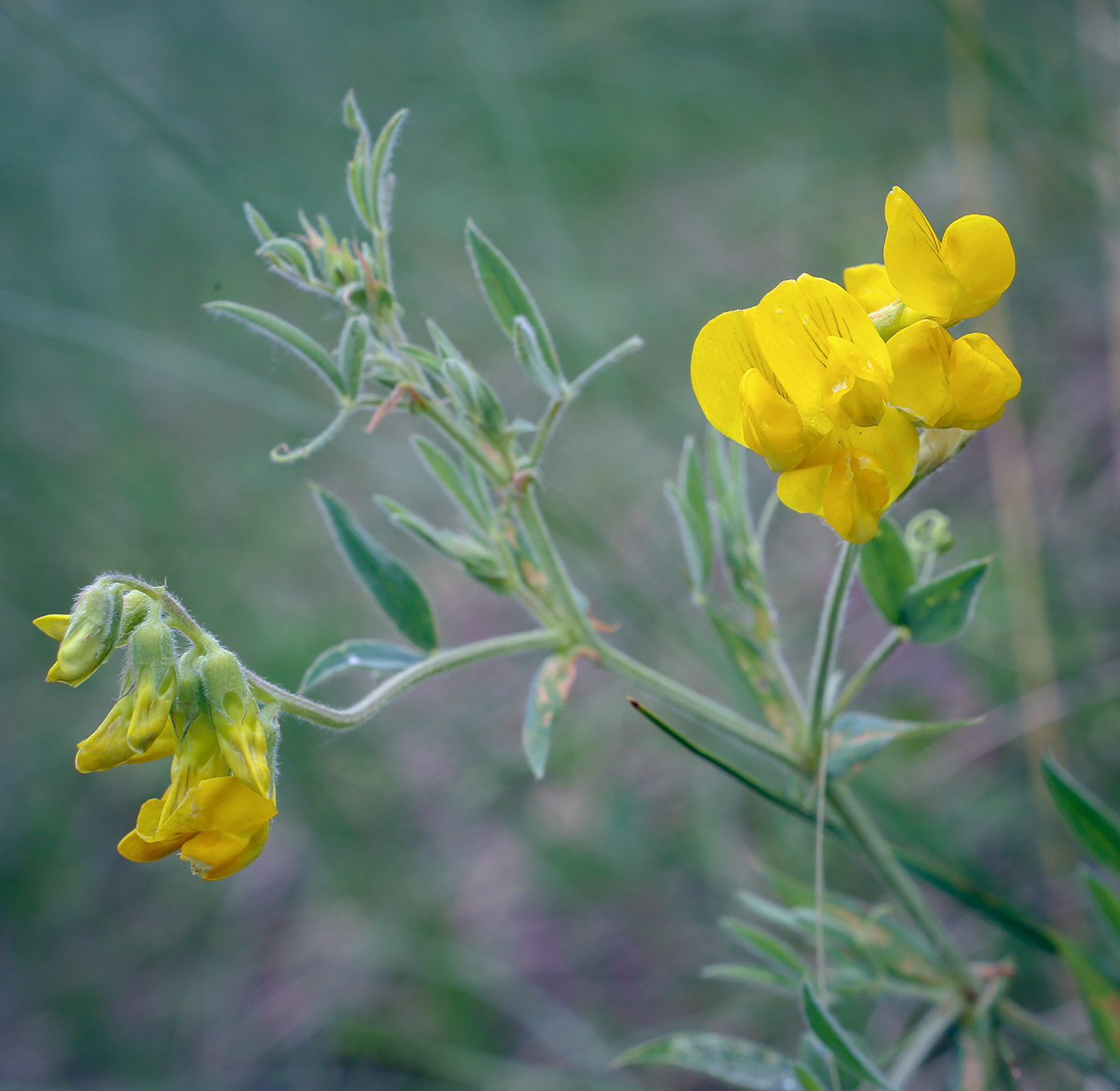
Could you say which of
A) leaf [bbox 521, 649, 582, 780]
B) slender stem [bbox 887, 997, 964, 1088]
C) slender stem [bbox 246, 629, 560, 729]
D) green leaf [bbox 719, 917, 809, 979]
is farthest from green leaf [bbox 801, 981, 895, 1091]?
slender stem [bbox 246, 629, 560, 729]

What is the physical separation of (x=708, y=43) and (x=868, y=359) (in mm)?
3484

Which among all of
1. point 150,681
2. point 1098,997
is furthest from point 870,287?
point 1098,997

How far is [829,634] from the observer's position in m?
1.08

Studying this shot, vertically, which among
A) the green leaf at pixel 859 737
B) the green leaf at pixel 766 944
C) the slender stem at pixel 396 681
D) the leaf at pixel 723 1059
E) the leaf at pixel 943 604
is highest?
the slender stem at pixel 396 681

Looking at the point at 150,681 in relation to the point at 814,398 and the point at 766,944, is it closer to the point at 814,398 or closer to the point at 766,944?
the point at 814,398

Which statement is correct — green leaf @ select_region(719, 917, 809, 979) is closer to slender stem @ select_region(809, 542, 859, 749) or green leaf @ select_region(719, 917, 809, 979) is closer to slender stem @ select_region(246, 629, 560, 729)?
slender stem @ select_region(809, 542, 859, 749)

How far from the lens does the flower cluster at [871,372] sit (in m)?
0.86

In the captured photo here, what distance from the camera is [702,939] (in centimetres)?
236

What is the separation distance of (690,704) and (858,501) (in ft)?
1.42

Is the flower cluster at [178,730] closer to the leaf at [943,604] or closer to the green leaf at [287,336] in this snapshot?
the green leaf at [287,336]

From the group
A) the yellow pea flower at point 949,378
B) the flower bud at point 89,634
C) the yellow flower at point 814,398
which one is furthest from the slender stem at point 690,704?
the flower bud at point 89,634

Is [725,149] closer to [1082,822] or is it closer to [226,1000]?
[1082,822]

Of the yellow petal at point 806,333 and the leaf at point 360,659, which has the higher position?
the yellow petal at point 806,333

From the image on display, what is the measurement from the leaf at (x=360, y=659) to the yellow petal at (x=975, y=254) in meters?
0.83
